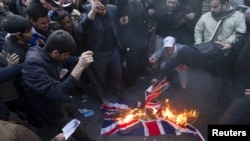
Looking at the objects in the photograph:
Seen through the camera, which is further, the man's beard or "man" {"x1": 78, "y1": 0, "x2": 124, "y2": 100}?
the man's beard

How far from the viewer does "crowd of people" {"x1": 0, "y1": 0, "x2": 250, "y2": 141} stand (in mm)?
3564

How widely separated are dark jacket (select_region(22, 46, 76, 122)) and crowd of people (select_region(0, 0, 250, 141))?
0.04 feet

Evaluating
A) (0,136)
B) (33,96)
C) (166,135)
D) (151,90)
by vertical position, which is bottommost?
(166,135)

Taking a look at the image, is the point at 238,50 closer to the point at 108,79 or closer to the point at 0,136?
the point at 108,79

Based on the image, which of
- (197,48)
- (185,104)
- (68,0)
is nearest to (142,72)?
(185,104)

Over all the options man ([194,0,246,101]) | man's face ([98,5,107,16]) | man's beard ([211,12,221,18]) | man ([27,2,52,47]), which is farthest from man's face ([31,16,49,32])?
man's beard ([211,12,221,18])

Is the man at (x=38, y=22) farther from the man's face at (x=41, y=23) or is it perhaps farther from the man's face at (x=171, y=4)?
the man's face at (x=171, y=4)

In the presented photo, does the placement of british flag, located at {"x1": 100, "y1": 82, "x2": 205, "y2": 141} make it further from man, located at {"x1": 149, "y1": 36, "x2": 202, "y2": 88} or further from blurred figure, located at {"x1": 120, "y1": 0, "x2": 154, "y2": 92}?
blurred figure, located at {"x1": 120, "y1": 0, "x2": 154, "y2": 92}

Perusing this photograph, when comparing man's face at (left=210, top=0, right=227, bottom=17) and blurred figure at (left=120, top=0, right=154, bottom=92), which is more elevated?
man's face at (left=210, top=0, right=227, bottom=17)

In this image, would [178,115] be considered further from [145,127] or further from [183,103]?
[183,103]

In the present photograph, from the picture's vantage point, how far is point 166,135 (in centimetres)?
483

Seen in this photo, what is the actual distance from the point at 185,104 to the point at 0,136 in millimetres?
4027

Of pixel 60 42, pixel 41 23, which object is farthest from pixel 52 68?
pixel 41 23

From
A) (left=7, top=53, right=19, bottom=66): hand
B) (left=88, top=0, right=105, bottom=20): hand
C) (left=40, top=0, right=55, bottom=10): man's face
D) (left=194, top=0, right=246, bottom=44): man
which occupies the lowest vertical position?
(left=194, top=0, right=246, bottom=44): man
